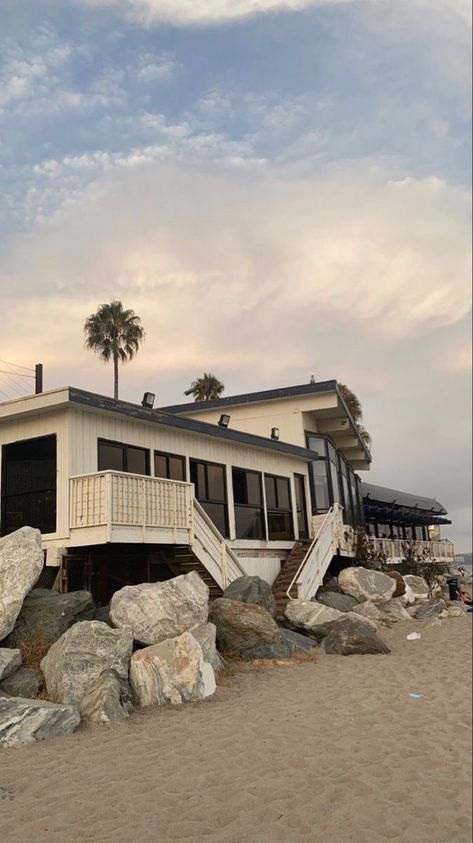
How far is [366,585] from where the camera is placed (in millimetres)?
17125

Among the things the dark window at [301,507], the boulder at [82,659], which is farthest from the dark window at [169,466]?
the boulder at [82,659]

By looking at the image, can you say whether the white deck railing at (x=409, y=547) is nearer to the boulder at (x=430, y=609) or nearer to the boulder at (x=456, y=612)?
the boulder at (x=430, y=609)

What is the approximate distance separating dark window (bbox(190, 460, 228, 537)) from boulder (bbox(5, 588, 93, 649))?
523 cm

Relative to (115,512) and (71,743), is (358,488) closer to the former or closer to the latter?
(115,512)

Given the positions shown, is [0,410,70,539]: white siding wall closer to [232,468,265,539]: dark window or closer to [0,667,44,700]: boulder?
[0,667,44,700]: boulder

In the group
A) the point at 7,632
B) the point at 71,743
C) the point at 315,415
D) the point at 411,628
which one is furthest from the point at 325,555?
the point at 71,743

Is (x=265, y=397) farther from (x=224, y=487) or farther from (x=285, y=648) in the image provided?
(x=285, y=648)

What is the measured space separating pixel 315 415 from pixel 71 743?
15.2 metres

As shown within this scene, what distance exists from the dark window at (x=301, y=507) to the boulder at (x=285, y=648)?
258 inches

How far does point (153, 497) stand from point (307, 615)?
4.21 metres

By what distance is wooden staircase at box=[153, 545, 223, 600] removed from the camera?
1250 centimetres

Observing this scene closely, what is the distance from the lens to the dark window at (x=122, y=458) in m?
12.7

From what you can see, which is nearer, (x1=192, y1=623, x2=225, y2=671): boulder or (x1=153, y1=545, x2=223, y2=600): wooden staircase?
(x1=192, y1=623, x2=225, y2=671): boulder

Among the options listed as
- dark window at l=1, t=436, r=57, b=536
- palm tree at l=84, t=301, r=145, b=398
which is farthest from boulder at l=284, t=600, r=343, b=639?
palm tree at l=84, t=301, r=145, b=398
